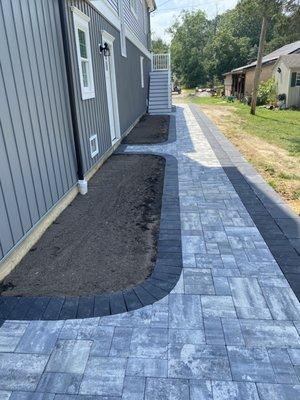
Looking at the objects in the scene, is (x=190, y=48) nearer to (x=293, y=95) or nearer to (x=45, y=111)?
(x=293, y=95)

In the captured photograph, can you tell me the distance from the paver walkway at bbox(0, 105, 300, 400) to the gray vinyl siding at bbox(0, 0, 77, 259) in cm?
114

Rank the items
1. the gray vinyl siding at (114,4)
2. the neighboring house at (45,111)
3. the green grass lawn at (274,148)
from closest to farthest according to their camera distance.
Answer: the neighboring house at (45,111) → the green grass lawn at (274,148) → the gray vinyl siding at (114,4)

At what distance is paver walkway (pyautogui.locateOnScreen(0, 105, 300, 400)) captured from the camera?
1868mm

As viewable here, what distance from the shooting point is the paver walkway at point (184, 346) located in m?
1.87

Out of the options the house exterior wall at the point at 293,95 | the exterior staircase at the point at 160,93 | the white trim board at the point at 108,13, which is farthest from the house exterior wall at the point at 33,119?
the house exterior wall at the point at 293,95

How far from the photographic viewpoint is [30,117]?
3.40m

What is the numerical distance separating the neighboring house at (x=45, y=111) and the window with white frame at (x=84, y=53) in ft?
0.05

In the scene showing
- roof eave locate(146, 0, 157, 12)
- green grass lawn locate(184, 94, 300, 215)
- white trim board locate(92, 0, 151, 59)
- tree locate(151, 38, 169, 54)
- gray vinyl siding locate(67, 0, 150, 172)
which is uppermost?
tree locate(151, 38, 169, 54)

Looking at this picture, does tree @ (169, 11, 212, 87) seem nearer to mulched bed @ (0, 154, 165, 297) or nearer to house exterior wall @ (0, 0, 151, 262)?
house exterior wall @ (0, 0, 151, 262)

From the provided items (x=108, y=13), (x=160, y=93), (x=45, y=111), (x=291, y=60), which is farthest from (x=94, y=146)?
(x=291, y=60)

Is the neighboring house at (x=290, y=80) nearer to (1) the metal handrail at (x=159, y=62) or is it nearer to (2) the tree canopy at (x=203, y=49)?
(1) the metal handrail at (x=159, y=62)

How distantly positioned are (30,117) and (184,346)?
2634 mm

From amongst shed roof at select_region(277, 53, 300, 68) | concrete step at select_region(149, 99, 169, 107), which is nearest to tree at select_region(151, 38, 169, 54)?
shed roof at select_region(277, 53, 300, 68)

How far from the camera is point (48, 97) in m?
3.91
